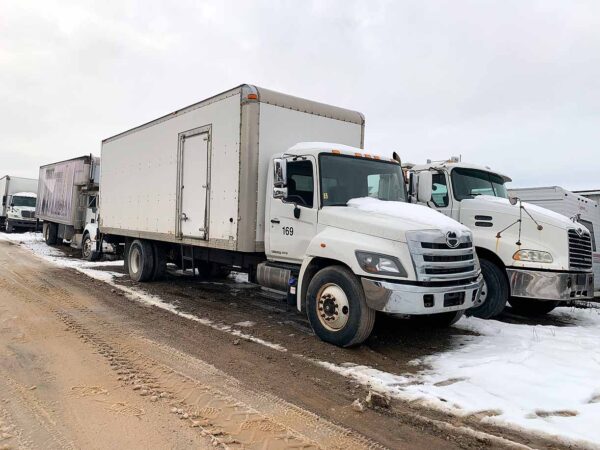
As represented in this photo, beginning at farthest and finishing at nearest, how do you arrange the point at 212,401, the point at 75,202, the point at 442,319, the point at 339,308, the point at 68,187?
the point at 68,187 < the point at 75,202 < the point at 442,319 < the point at 339,308 < the point at 212,401

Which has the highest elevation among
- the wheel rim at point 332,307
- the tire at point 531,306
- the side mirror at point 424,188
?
the side mirror at point 424,188

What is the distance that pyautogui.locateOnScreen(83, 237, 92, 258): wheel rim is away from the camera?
15599 mm

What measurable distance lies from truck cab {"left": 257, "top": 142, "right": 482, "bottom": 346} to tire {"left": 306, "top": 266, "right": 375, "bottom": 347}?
0.5 inches

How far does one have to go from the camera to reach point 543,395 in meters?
4.41

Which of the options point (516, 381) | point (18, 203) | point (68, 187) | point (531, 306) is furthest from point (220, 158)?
point (18, 203)

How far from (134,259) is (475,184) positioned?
832 centimetres

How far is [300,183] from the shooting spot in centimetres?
655

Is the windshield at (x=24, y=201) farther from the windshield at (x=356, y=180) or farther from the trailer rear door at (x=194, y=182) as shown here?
the windshield at (x=356, y=180)

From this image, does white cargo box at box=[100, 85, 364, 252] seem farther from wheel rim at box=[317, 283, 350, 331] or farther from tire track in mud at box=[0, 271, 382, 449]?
tire track in mud at box=[0, 271, 382, 449]

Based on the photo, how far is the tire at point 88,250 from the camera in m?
15.2

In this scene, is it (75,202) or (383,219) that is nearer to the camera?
(383,219)

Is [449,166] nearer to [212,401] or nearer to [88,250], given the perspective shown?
[212,401]

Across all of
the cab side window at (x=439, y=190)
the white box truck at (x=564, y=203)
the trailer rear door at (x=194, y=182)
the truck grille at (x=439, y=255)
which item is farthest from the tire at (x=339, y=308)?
the white box truck at (x=564, y=203)

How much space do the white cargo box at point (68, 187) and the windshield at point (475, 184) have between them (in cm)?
1488
